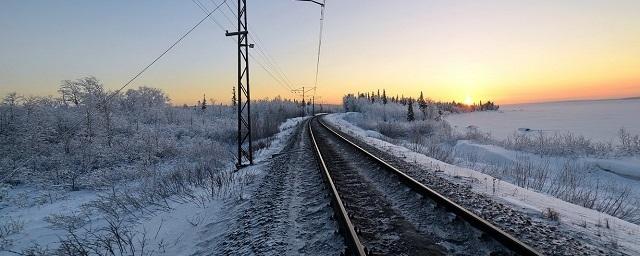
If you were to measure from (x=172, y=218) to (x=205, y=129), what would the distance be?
4890 centimetres

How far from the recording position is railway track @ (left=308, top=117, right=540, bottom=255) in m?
4.61

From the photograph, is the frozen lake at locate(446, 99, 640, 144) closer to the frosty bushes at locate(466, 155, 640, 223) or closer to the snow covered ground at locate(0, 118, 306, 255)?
the frosty bushes at locate(466, 155, 640, 223)

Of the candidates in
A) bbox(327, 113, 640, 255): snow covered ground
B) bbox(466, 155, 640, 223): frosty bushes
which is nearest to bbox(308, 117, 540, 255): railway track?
bbox(327, 113, 640, 255): snow covered ground

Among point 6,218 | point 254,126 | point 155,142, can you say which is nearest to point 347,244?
point 6,218

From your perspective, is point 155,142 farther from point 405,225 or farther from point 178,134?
point 405,225

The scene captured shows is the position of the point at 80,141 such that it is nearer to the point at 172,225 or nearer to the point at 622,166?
the point at 172,225

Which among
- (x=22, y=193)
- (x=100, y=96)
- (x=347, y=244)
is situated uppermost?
(x=100, y=96)

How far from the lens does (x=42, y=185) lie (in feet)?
80.3

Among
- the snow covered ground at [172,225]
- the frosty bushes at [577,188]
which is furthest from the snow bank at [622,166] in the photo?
the snow covered ground at [172,225]

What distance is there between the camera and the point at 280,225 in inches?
247

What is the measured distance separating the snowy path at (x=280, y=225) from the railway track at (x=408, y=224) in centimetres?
31

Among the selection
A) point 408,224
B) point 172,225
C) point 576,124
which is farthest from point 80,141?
point 576,124

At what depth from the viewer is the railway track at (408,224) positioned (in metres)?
4.61

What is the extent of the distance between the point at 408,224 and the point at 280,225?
6.81 feet
